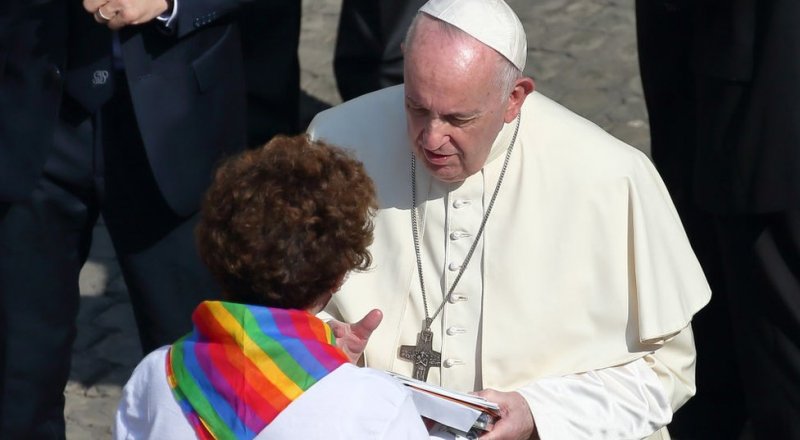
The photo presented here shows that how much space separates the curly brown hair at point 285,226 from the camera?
2.49m

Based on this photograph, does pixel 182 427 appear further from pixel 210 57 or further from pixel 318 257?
pixel 210 57

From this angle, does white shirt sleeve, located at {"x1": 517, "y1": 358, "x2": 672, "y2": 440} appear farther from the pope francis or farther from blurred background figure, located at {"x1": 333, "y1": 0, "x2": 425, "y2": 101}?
blurred background figure, located at {"x1": 333, "y1": 0, "x2": 425, "y2": 101}

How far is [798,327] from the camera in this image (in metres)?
4.05

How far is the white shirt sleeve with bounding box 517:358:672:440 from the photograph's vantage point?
3289mm

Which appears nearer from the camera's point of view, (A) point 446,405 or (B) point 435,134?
(A) point 446,405

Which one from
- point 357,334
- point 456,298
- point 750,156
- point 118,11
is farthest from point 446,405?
point 750,156

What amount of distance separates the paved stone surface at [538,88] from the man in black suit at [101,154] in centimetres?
77

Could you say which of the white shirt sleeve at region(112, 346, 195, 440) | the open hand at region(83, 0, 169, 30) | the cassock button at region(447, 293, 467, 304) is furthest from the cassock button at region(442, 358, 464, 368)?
the open hand at region(83, 0, 169, 30)

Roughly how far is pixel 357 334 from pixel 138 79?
1200 mm

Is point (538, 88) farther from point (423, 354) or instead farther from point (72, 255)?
point (423, 354)

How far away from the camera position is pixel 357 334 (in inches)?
117

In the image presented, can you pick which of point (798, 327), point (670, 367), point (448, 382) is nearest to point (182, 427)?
point (448, 382)

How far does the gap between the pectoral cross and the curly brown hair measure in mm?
900

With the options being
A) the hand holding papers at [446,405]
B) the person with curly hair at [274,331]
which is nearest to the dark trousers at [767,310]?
the hand holding papers at [446,405]
